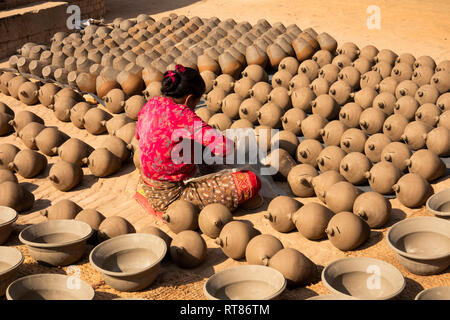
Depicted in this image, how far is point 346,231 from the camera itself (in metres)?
4.05

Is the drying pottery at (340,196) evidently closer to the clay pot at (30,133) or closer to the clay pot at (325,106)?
the clay pot at (325,106)

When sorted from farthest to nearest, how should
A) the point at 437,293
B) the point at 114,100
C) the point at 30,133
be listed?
the point at 114,100
the point at 30,133
the point at 437,293

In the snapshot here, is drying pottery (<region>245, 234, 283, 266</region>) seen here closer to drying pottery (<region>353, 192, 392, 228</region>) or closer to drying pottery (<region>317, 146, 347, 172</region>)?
drying pottery (<region>353, 192, 392, 228</region>)

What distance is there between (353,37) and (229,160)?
6462 mm

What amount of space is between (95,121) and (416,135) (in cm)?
348

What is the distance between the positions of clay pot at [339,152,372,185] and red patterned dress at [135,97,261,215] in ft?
2.78

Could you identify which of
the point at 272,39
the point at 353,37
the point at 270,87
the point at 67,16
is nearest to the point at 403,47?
the point at 353,37

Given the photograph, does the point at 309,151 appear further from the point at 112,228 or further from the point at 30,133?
the point at 30,133

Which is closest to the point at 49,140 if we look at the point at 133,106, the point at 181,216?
the point at 133,106

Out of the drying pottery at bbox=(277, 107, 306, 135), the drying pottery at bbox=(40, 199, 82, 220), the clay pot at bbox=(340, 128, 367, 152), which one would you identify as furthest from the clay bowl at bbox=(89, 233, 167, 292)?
the drying pottery at bbox=(277, 107, 306, 135)

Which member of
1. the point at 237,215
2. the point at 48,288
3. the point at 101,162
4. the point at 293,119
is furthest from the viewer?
the point at 293,119

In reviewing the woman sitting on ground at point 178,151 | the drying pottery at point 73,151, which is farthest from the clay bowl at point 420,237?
the drying pottery at point 73,151

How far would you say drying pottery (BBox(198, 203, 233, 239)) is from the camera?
4.30 metres

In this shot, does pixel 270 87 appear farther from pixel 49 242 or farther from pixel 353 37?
pixel 353 37
